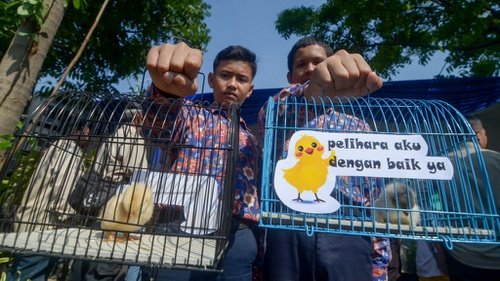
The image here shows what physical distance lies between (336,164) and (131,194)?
42 centimetres

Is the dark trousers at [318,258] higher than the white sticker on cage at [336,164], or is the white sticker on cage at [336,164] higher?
the white sticker on cage at [336,164]

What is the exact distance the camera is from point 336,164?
2.20 ft

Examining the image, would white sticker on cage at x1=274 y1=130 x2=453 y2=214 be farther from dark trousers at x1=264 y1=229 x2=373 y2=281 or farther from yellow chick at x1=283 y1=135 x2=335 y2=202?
dark trousers at x1=264 y1=229 x2=373 y2=281

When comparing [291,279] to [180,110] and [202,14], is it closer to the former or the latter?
[180,110]

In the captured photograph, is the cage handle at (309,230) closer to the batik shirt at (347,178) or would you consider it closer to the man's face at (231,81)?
the batik shirt at (347,178)

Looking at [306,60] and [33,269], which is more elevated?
[306,60]

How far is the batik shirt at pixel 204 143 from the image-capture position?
2.81 feet

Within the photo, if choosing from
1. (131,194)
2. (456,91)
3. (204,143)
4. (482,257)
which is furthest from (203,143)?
(456,91)

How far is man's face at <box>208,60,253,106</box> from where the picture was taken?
1112 mm

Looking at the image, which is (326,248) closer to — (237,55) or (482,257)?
(237,55)

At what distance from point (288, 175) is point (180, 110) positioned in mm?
363

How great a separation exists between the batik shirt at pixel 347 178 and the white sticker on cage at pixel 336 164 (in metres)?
0.09

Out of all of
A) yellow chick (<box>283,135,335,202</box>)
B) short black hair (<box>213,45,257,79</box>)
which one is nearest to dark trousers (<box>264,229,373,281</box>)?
yellow chick (<box>283,135,335,202</box>)

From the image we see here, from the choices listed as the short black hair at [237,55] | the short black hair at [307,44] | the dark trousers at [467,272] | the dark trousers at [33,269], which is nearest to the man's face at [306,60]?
the short black hair at [307,44]
